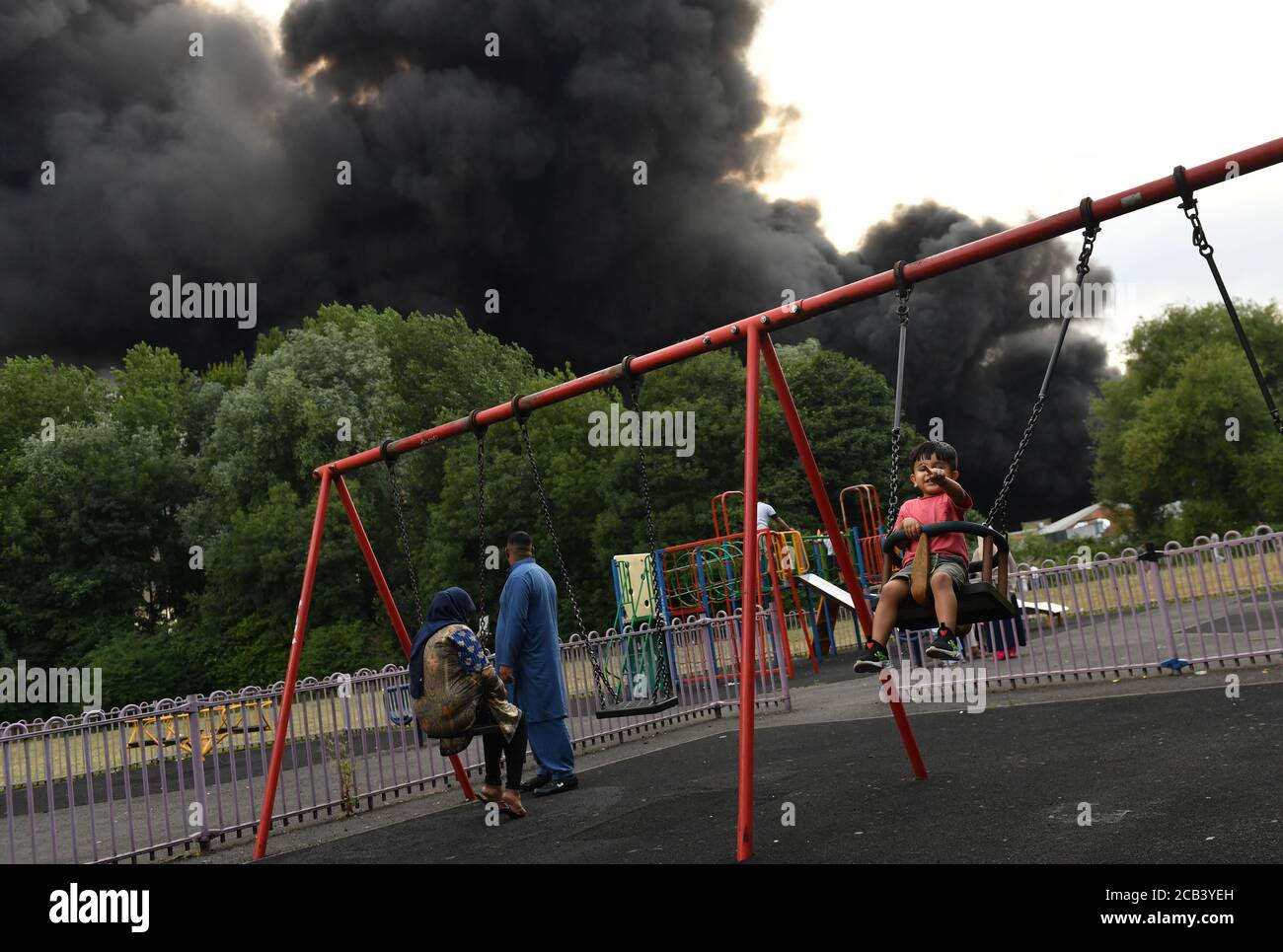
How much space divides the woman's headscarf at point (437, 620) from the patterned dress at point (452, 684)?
0.22ft

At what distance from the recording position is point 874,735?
1045cm

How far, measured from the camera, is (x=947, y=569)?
594 centimetres

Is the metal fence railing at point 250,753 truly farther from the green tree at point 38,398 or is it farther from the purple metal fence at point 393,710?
the green tree at point 38,398

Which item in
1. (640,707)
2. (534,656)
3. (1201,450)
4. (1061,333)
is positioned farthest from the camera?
(1201,450)

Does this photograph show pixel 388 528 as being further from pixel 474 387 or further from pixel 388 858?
pixel 388 858

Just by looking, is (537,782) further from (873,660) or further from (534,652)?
(873,660)

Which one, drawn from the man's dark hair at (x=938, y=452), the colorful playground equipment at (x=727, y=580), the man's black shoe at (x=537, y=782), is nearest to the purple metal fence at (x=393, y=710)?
the man's black shoe at (x=537, y=782)

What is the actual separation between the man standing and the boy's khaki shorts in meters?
3.74

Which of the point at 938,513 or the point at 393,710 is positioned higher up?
the point at 938,513

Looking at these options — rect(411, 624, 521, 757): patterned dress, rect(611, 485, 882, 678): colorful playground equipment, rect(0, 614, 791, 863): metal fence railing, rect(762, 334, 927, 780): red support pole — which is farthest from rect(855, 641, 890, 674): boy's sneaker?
rect(611, 485, 882, 678): colorful playground equipment

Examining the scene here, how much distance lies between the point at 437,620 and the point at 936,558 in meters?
3.75

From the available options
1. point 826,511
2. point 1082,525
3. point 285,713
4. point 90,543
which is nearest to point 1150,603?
point 826,511

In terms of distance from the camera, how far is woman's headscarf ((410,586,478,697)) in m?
7.73

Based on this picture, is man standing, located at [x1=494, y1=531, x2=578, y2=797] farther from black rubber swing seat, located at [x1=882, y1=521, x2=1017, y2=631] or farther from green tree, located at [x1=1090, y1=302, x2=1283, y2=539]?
green tree, located at [x1=1090, y1=302, x2=1283, y2=539]
